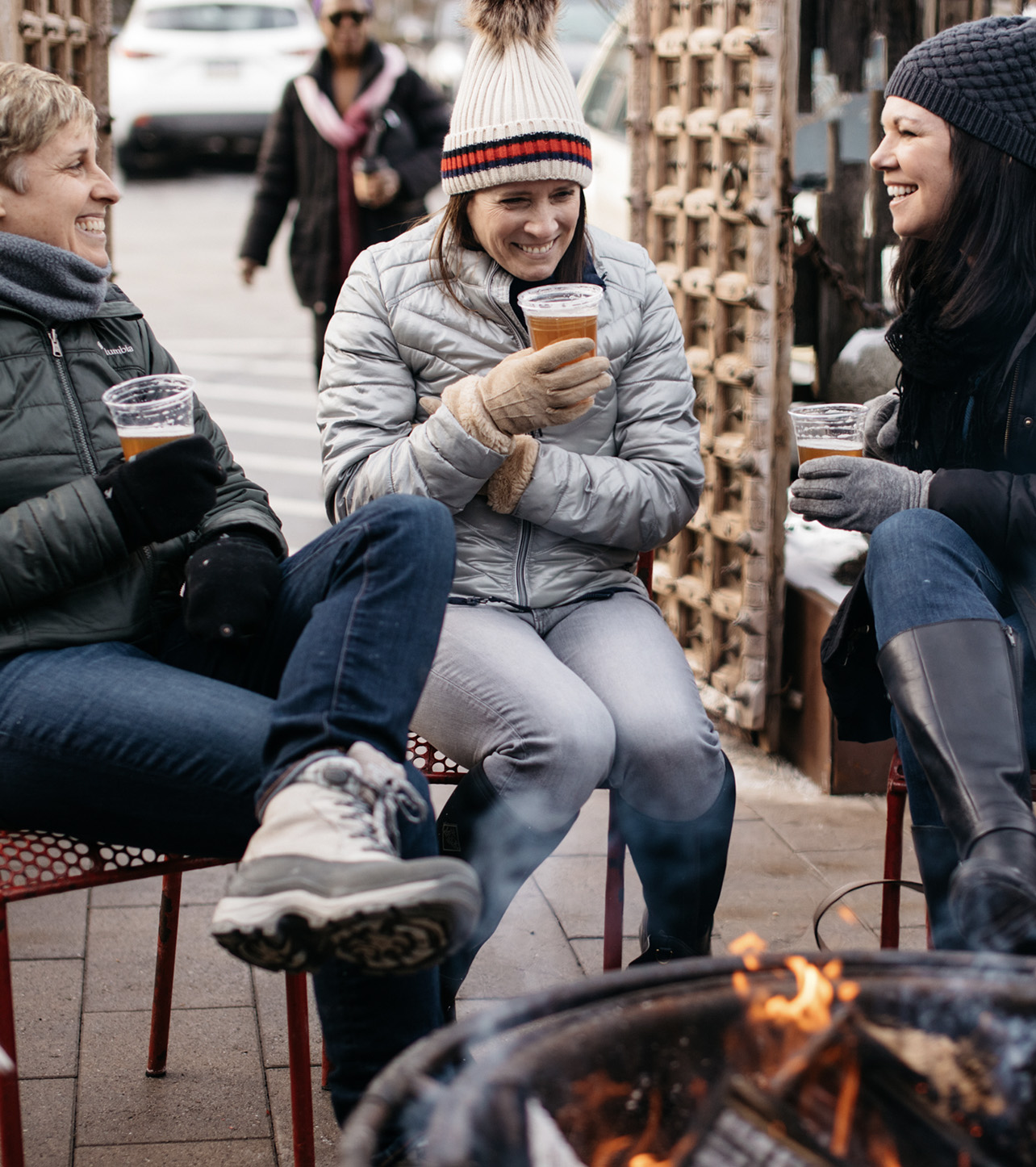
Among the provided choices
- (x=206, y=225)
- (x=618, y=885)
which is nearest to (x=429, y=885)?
→ (x=618, y=885)

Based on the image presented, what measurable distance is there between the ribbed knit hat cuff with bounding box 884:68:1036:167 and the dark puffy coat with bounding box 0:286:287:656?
4.46 ft

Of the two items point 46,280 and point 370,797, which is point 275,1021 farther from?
point 46,280

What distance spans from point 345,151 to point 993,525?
13.3 ft

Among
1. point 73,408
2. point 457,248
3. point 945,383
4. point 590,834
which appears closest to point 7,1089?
point 73,408

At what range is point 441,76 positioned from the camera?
1484 centimetres

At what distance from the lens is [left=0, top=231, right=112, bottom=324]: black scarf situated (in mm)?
2209

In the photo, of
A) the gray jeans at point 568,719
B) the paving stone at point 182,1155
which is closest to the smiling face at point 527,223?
the gray jeans at point 568,719

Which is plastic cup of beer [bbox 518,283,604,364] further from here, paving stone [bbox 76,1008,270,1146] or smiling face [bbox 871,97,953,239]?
paving stone [bbox 76,1008,270,1146]

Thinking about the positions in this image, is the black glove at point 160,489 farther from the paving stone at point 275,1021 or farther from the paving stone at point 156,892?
the paving stone at point 156,892

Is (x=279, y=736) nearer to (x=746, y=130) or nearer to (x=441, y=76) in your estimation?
(x=746, y=130)

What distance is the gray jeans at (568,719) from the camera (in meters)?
2.27

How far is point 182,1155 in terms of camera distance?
225 centimetres

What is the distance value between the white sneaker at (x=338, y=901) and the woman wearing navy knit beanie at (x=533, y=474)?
2.05 feet

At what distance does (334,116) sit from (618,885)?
4.07 metres
